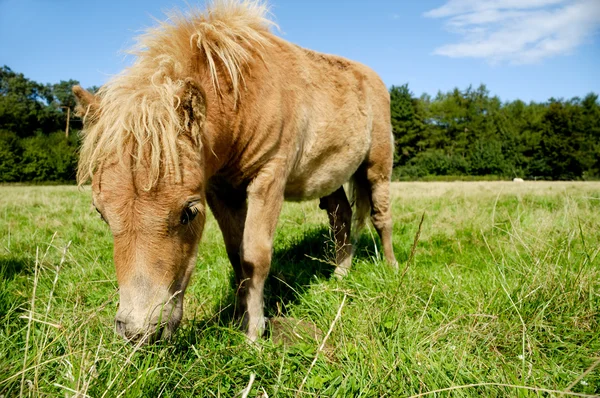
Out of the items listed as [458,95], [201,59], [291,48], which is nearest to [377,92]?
[291,48]

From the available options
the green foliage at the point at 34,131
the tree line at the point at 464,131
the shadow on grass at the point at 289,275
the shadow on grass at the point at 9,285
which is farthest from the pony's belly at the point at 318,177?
the tree line at the point at 464,131

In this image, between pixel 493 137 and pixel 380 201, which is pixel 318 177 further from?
pixel 493 137

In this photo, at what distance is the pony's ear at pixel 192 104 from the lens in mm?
1983

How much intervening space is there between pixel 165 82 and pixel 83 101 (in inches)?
27.9

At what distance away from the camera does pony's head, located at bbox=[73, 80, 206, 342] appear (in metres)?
1.80

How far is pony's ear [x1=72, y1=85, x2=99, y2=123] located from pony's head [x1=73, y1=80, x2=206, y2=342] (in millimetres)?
314

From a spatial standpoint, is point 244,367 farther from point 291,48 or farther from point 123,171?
point 291,48

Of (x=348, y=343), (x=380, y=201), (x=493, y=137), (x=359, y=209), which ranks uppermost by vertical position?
(x=493, y=137)

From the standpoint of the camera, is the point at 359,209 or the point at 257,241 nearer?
the point at 257,241

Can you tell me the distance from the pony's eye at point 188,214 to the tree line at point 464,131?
3986 cm

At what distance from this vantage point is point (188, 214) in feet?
6.55

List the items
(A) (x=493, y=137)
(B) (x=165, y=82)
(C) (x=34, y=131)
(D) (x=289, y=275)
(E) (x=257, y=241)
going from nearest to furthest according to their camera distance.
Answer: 1. (B) (x=165, y=82)
2. (E) (x=257, y=241)
3. (D) (x=289, y=275)
4. (C) (x=34, y=131)
5. (A) (x=493, y=137)

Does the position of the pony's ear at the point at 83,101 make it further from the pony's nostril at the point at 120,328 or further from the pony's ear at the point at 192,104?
the pony's nostril at the point at 120,328

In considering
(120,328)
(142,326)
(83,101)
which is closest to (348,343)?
(142,326)
